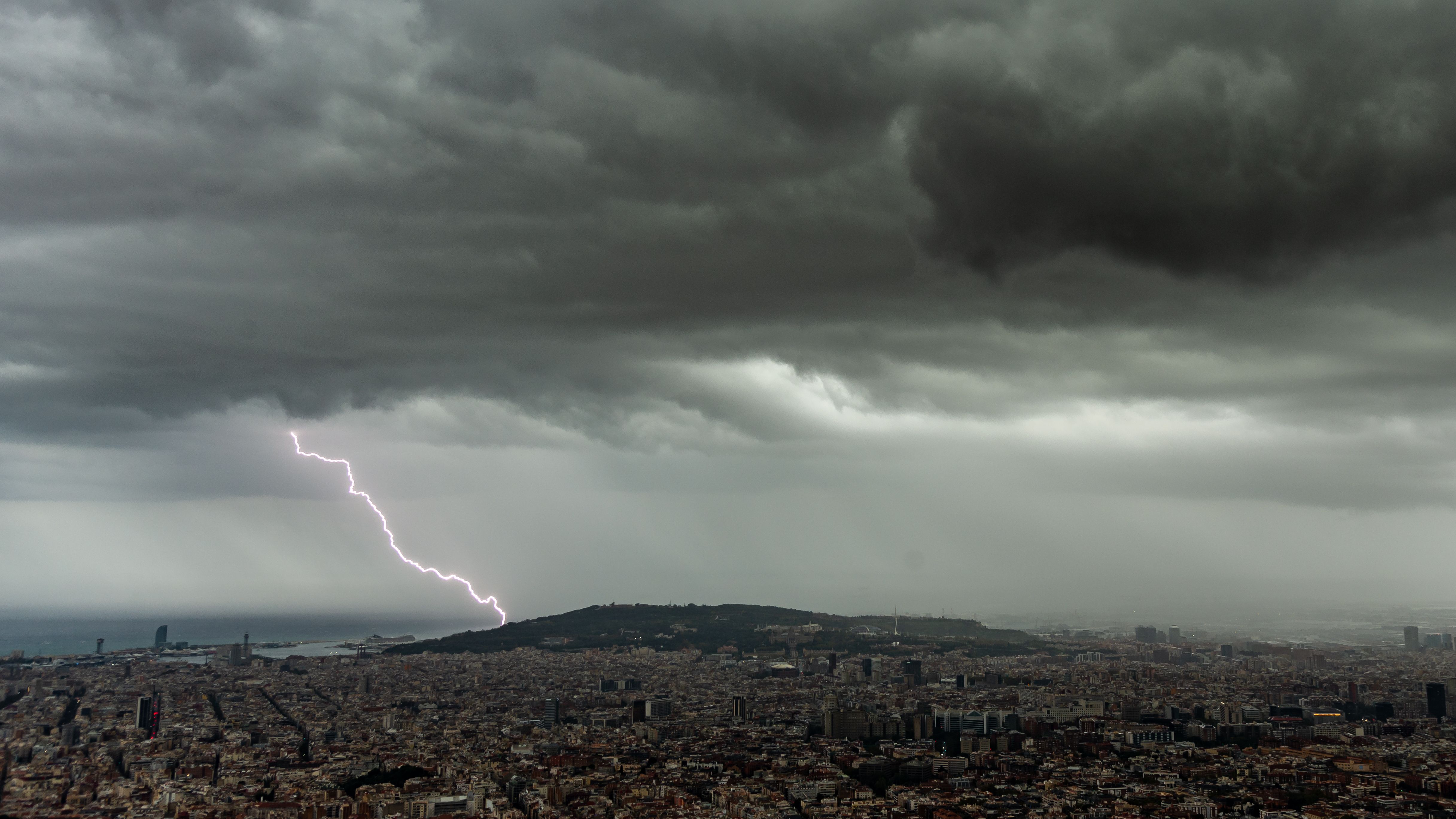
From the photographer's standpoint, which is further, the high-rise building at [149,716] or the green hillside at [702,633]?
the green hillside at [702,633]

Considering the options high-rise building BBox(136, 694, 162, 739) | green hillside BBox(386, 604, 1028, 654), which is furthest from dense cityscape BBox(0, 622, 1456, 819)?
green hillside BBox(386, 604, 1028, 654)

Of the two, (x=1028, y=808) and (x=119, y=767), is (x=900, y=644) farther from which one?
(x=119, y=767)

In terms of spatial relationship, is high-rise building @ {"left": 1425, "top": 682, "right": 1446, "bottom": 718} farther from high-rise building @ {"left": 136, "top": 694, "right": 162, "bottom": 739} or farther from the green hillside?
high-rise building @ {"left": 136, "top": 694, "right": 162, "bottom": 739}


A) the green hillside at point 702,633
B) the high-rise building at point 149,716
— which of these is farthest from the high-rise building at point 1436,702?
the high-rise building at point 149,716

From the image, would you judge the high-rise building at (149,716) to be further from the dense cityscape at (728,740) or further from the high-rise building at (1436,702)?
the high-rise building at (1436,702)

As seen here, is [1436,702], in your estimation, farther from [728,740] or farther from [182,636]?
[182,636]

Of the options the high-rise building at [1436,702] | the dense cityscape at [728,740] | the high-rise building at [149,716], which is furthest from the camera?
the high-rise building at [1436,702]
